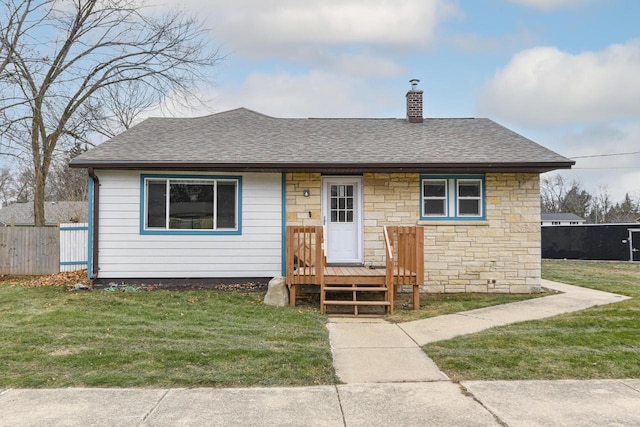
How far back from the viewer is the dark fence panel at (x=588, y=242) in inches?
670

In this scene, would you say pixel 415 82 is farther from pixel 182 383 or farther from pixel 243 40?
pixel 182 383

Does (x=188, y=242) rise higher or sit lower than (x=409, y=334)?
higher

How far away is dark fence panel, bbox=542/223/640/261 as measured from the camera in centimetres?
1702

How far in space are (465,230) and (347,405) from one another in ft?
20.5

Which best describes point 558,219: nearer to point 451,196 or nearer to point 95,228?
point 451,196

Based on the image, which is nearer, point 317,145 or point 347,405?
point 347,405

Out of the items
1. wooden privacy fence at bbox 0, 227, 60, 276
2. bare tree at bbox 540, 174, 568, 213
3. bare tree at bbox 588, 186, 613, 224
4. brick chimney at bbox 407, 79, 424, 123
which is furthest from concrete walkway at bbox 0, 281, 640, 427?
bare tree at bbox 588, 186, 613, 224

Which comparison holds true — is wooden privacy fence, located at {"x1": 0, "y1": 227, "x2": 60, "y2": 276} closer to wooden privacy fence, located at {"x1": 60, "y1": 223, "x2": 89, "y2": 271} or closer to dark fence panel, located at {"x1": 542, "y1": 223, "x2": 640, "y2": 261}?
wooden privacy fence, located at {"x1": 60, "y1": 223, "x2": 89, "y2": 271}

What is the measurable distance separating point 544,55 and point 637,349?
605 inches

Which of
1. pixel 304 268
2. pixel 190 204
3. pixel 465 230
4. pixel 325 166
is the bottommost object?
pixel 304 268

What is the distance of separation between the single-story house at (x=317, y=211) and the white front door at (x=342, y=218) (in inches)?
0.9

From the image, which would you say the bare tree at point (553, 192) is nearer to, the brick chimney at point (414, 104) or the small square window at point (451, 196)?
the brick chimney at point (414, 104)

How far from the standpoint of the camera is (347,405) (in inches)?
131

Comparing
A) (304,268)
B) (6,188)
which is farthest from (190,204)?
(6,188)
